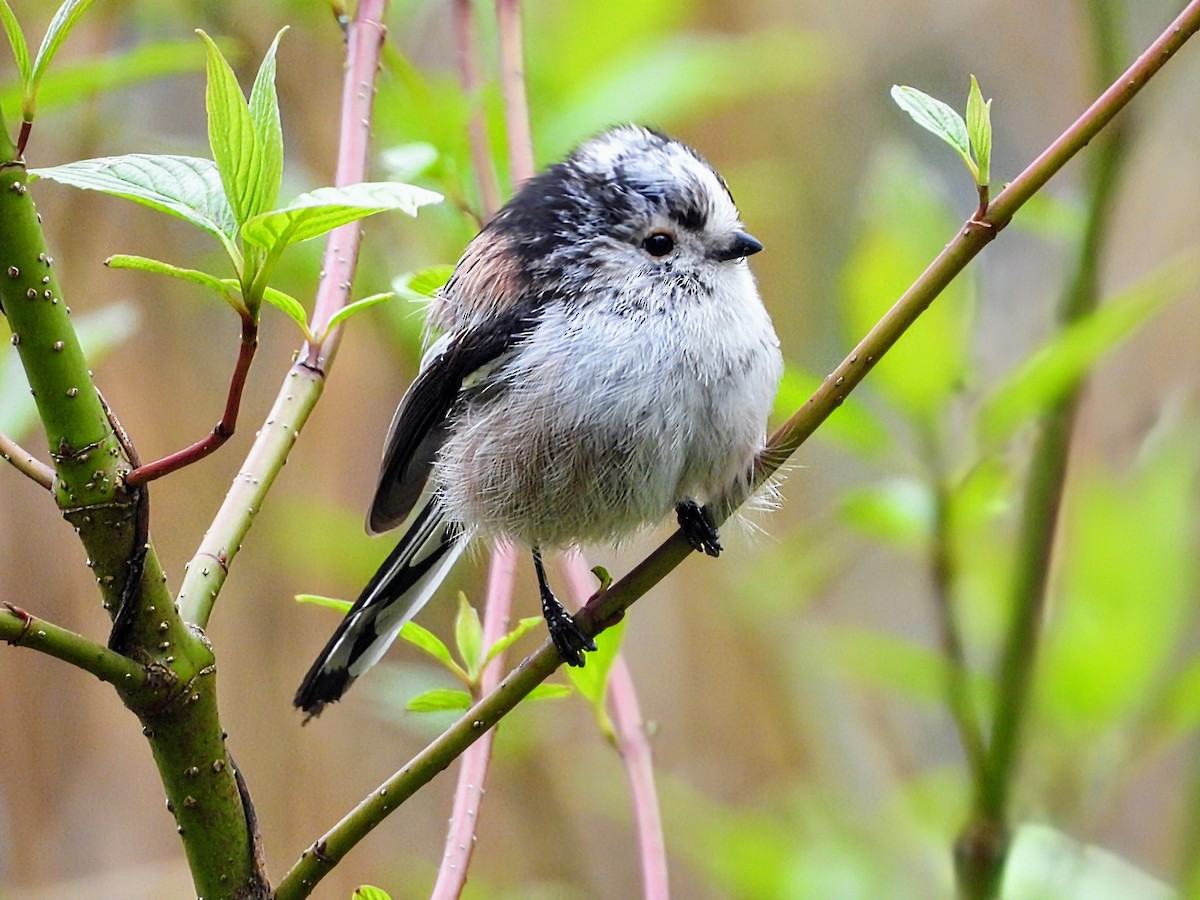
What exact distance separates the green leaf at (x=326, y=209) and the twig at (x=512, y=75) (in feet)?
3.08

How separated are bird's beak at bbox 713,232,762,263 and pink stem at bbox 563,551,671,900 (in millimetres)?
587

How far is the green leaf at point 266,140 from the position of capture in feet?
3.65

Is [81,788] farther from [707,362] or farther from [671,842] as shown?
[707,362]

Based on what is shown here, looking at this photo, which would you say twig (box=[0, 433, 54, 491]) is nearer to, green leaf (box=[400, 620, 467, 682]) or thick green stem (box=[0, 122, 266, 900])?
thick green stem (box=[0, 122, 266, 900])

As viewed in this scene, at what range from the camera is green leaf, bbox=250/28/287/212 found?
1112mm

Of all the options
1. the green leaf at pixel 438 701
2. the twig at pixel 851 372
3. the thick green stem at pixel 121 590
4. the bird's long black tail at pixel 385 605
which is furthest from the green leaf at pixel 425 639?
the bird's long black tail at pixel 385 605

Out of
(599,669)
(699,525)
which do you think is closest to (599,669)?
(599,669)

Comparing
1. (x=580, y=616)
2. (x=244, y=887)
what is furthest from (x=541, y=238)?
(x=244, y=887)

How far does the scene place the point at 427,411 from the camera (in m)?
2.29

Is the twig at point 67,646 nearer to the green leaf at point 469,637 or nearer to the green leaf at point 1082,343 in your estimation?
the green leaf at point 469,637

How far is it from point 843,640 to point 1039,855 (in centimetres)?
76

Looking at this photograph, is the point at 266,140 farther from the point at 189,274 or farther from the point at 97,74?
the point at 97,74

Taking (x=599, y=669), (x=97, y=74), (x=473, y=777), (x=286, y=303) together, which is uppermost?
(x=97, y=74)

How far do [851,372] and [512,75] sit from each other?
895 millimetres
